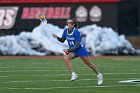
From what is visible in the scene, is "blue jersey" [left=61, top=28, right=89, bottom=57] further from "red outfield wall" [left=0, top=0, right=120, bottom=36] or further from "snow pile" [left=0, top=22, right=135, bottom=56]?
"red outfield wall" [left=0, top=0, right=120, bottom=36]

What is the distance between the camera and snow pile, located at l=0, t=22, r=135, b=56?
30.0 meters

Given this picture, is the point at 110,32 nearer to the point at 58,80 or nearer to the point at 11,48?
the point at 11,48

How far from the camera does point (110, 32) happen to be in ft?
100

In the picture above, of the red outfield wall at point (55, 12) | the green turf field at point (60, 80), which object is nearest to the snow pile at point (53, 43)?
the red outfield wall at point (55, 12)

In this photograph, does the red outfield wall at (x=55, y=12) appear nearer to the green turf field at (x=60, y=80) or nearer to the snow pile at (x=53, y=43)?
the snow pile at (x=53, y=43)

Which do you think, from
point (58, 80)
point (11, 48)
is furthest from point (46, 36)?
point (58, 80)

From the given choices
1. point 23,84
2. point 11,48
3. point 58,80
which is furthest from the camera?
point 11,48

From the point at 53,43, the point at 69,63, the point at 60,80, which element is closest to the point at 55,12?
the point at 53,43

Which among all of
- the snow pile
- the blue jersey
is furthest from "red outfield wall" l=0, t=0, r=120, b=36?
the blue jersey

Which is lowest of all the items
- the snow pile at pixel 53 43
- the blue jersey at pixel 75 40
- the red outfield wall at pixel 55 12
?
the snow pile at pixel 53 43

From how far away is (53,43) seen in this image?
98.4ft

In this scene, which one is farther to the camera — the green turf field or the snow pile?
the snow pile

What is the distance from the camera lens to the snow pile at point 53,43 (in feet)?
98.3

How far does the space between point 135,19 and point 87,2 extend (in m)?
2.90
